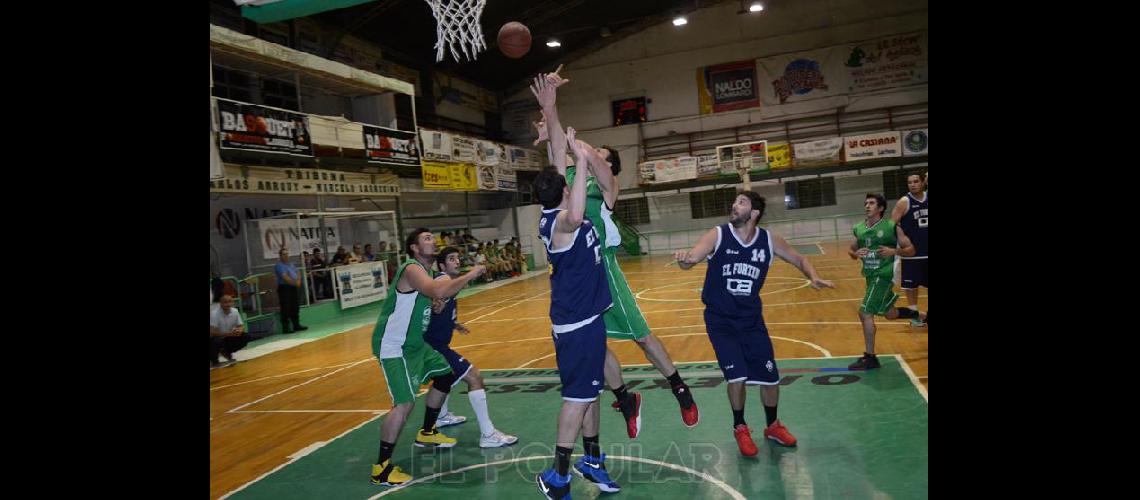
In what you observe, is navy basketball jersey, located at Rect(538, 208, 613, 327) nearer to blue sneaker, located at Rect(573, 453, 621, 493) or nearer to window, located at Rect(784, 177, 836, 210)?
blue sneaker, located at Rect(573, 453, 621, 493)

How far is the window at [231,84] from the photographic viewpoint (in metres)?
15.2

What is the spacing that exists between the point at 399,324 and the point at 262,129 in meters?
10.7

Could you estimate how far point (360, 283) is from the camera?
51.4ft

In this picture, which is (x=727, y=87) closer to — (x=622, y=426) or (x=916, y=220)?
(x=916, y=220)

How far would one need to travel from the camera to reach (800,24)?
2609 cm

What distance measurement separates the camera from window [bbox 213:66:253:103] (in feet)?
50.0

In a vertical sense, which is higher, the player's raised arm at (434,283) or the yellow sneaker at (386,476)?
the player's raised arm at (434,283)

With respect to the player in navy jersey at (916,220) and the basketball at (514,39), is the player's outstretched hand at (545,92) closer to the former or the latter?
the basketball at (514,39)

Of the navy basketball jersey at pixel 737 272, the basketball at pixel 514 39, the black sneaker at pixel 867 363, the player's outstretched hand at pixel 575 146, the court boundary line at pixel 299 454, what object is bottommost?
the court boundary line at pixel 299 454

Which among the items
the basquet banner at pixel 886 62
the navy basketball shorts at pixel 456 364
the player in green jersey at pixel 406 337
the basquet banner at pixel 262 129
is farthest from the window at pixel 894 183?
the player in green jersey at pixel 406 337

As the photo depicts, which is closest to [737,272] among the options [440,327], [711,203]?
[440,327]

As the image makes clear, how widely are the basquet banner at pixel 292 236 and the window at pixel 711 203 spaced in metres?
14.9

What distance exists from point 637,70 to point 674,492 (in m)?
25.9

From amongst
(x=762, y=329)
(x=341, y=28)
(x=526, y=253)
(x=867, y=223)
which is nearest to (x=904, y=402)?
(x=762, y=329)
